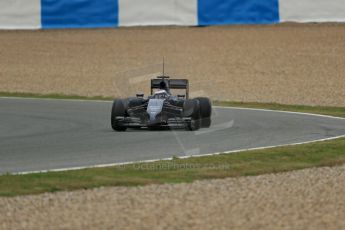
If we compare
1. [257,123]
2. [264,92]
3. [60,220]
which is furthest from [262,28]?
[60,220]

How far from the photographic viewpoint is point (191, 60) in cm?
2614

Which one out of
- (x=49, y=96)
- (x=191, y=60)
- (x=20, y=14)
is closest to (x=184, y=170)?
(x=49, y=96)

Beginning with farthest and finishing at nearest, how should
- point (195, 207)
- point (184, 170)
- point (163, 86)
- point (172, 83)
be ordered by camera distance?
point (172, 83), point (163, 86), point (184, 170), point (195, 207)

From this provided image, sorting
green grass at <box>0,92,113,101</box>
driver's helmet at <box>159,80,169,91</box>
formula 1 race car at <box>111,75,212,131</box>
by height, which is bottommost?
green grass at <box>0,92,113,101</box>

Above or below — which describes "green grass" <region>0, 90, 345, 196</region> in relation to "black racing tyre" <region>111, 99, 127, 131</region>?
below

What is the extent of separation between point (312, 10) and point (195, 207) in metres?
18.7

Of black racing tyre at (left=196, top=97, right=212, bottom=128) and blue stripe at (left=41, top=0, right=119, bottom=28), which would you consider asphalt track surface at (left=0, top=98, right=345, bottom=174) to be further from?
blue stripe at (left=41, top=0, right=119, bottom=28)

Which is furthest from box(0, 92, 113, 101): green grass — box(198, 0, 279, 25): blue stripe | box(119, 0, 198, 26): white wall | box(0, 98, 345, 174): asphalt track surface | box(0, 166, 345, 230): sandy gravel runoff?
box(0, 166, 345, 230): sandy gravel runoff

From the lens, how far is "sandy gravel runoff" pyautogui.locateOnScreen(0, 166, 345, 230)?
780 cm

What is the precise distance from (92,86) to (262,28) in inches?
241

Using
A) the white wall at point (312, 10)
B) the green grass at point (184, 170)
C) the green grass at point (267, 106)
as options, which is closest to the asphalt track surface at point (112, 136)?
the green grass at point (184, 170)

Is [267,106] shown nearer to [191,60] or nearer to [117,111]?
[117,111]

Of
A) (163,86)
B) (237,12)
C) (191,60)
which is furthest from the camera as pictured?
(237,12)

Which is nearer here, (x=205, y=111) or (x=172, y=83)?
(x=205, y=111)
